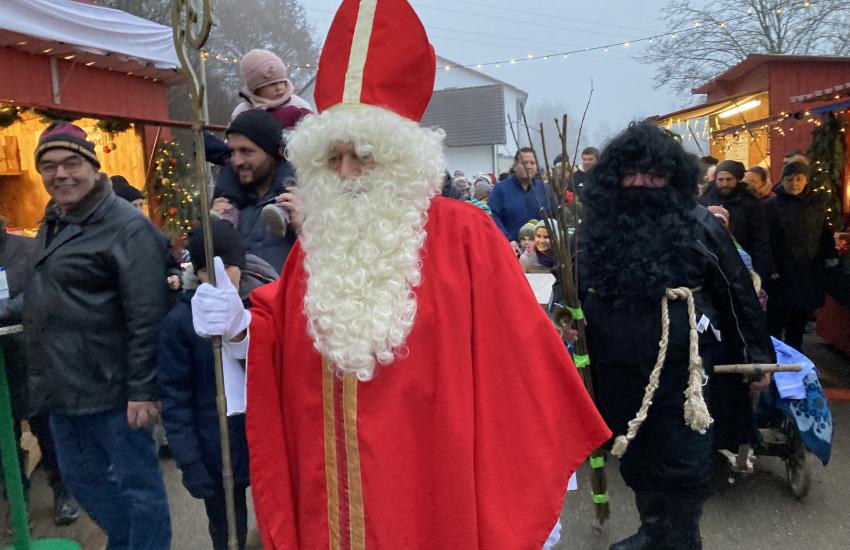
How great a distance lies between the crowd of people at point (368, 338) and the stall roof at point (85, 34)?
14.7 ft

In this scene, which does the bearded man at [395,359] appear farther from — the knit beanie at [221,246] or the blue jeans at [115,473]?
the blue jeans at [115,473]

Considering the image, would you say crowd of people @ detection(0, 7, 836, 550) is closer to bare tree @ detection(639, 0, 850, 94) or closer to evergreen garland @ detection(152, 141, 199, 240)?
evergreen garland @ detection(152, 141, 199, 240)

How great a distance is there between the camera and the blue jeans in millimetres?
3346

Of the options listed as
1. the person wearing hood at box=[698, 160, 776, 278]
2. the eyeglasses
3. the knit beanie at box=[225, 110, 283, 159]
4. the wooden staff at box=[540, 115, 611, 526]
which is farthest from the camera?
the person wearing hood at box=[698, 160, 776, 278]

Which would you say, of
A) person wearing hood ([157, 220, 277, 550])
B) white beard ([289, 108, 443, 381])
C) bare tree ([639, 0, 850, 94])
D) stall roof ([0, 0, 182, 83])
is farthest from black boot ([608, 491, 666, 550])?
bare tree ([639, 0, 850, 94])

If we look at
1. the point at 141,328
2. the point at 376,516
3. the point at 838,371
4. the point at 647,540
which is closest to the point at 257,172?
the point at 141,328

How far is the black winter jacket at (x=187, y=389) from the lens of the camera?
3.14 meters

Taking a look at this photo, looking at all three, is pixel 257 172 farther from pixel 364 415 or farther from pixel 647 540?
pixel 647 540

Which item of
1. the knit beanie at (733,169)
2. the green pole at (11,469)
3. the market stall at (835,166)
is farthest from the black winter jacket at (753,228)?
the green pole at (11,469)

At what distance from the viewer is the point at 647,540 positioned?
367cm

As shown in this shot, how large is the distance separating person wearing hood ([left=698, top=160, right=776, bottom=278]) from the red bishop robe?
493 centimetres

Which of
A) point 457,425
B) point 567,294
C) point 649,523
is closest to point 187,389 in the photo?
point 457,425

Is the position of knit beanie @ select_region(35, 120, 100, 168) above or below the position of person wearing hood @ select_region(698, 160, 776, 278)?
above

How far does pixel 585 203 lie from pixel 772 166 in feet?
34.3
